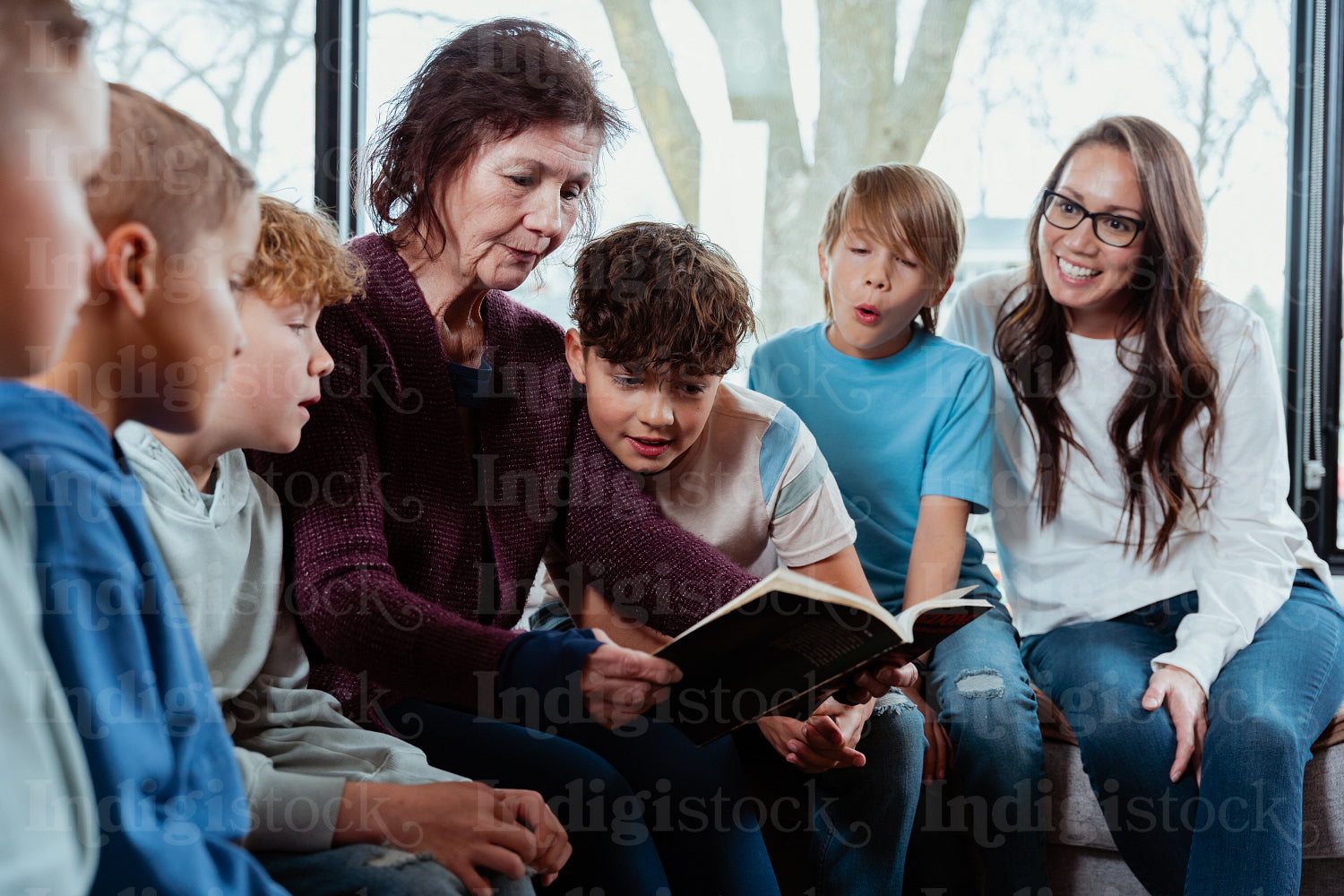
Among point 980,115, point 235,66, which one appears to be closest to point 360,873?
point 235,66

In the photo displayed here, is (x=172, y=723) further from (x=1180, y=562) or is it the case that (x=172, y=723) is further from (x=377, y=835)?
(x=1180, y=562)

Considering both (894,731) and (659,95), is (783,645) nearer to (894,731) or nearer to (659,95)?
(894,731)

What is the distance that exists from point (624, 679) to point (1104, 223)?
3.60 ft

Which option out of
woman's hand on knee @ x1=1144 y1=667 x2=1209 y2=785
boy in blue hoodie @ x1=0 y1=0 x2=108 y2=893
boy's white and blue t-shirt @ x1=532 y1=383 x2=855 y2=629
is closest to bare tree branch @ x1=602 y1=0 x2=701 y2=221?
boy's white and blue t-shirt @ x1=532 y1=383 x2=855 y2=629

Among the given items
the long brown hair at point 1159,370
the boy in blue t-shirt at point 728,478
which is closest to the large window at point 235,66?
the boy in blue t-shirt at point 728,478

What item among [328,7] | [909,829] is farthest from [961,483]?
[328,7]

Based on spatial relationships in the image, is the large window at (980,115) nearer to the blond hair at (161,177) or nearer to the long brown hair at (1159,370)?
the long brown hair at (1159,370)

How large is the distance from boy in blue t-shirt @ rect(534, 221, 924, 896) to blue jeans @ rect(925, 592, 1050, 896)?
5.3 inches

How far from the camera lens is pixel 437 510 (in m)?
1.16

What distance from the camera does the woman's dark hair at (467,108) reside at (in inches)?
46.0

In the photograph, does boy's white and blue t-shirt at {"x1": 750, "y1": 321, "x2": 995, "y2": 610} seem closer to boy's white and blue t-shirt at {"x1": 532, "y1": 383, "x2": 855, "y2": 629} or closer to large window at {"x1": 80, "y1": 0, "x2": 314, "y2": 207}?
boy's white and blue t-shirt at {"x1": 532, "y1": 383, "x2": 855, "y2": 629}

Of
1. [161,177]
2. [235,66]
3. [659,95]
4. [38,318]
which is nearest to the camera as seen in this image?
[38,318]

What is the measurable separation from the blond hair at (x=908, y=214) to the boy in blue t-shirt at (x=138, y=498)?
1036 millimetres

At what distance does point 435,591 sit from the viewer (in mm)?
1148
